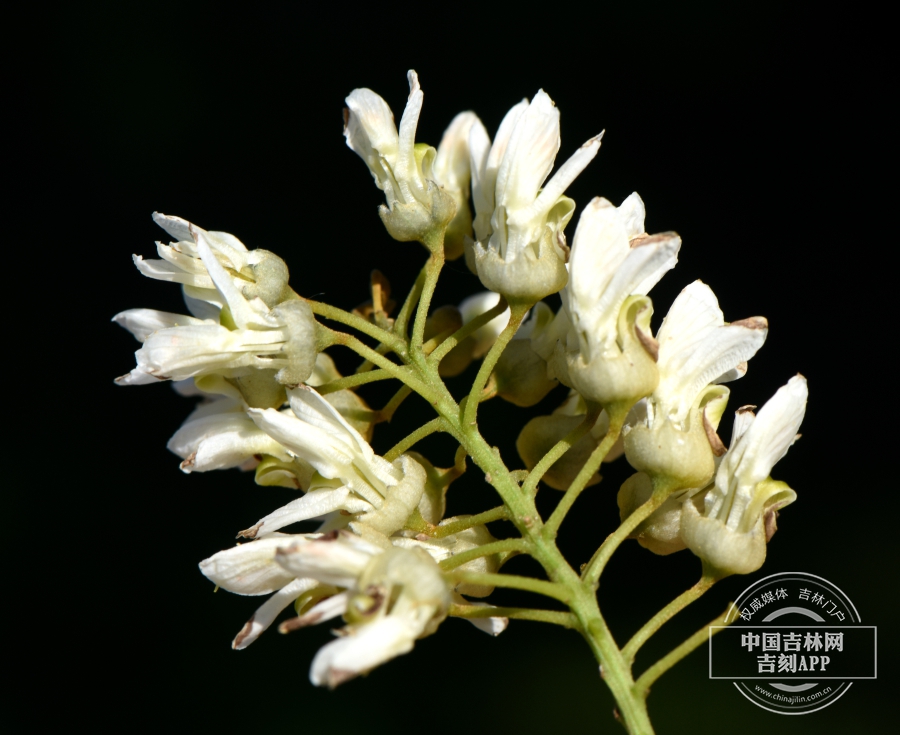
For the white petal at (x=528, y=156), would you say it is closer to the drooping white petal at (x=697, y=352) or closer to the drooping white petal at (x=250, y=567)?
the drooping white petal at (x=697, y=352)

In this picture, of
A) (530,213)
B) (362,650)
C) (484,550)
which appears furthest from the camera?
(530,213)

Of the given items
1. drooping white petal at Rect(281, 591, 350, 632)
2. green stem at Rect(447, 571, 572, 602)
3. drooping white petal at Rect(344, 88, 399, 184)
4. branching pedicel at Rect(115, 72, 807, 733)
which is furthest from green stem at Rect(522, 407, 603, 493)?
drooping white petal at Rect(344, 88, 399, 184)

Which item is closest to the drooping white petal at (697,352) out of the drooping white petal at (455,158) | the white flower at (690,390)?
the white flower at (690,390)

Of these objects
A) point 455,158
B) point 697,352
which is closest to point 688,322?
point 697,352

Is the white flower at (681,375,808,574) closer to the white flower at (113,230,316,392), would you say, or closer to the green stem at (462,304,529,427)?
the green stem at (462,304,529,427)

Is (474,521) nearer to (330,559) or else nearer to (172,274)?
(330,559)

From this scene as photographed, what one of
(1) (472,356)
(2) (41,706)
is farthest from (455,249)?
(2) (41,706)

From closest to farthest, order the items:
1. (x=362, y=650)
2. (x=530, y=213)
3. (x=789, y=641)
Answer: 1. (x=362, y=650)
2. (x=530, y=213)
3. (x=789, y=641)
